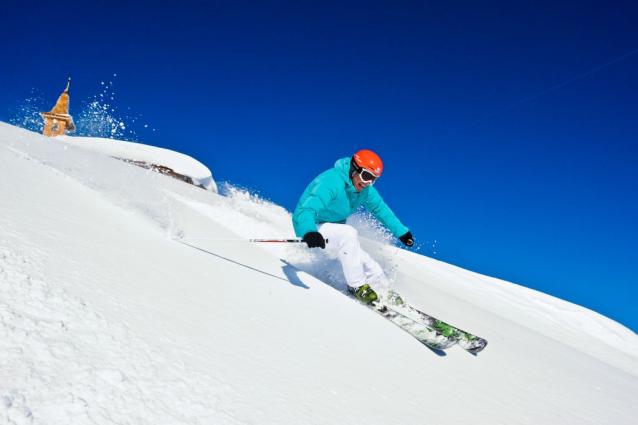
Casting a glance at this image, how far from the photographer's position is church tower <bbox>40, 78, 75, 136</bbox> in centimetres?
2684

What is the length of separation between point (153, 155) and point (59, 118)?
11.5 meters

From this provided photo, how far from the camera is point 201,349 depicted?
1309 millimetres

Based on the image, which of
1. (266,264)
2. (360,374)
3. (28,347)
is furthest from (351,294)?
(28,347)

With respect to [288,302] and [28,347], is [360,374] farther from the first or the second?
[28,347]

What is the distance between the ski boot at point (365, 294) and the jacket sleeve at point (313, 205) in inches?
33.2

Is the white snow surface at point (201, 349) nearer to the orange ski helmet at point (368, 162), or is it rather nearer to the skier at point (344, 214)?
the skier at point (344, 214)

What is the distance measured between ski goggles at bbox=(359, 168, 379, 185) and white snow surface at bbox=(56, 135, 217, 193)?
60.0ft

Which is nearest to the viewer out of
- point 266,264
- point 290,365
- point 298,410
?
point 298,410

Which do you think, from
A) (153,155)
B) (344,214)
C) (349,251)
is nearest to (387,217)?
(344,214)

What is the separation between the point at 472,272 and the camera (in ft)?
31.2

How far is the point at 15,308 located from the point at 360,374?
57.8 inches

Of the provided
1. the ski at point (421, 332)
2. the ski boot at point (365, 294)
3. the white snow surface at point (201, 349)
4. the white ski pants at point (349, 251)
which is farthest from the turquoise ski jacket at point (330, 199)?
the ski at point (421, 332)

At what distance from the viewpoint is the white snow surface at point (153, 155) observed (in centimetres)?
2103

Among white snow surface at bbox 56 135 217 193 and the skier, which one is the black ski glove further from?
white snow surface at bbox 56 135 217 193
